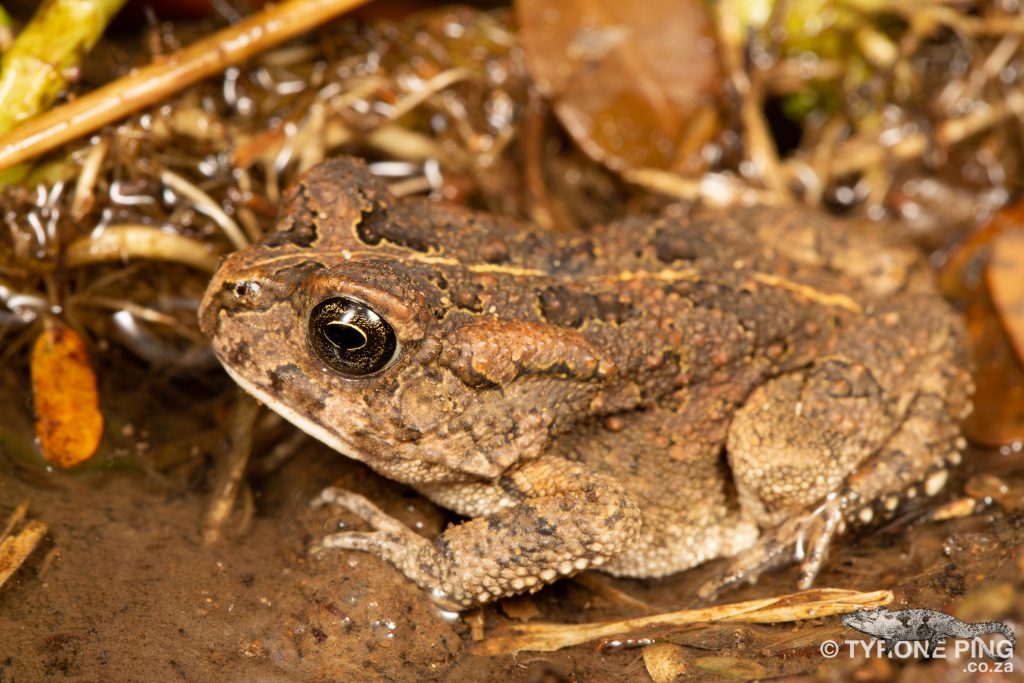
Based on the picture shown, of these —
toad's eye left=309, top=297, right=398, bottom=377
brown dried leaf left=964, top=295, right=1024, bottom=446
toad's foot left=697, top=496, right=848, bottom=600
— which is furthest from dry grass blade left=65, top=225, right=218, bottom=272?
brown dried leaf left=964, top=295, right=1024, bottom=446

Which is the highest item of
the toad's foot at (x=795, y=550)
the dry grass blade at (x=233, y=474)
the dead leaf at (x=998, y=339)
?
the dead leaf at (x=998, y=339)

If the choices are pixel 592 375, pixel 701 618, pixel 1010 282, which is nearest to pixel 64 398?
pixel 592 375

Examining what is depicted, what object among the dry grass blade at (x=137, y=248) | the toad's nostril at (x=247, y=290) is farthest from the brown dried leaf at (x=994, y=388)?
the dry grass blade at (x=137, y=248)

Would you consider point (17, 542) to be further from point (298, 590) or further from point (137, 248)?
point (137, 248)

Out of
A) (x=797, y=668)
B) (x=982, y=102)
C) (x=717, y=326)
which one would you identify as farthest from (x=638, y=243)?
(x=982, y=102)

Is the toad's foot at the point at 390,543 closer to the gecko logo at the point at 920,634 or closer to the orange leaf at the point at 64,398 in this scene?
the orange leaf at the point at 64,398

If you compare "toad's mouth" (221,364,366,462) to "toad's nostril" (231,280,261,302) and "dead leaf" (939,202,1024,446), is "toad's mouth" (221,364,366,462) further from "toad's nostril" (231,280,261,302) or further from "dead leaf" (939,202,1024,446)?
"dead leaf" (939,202,1024,446)
